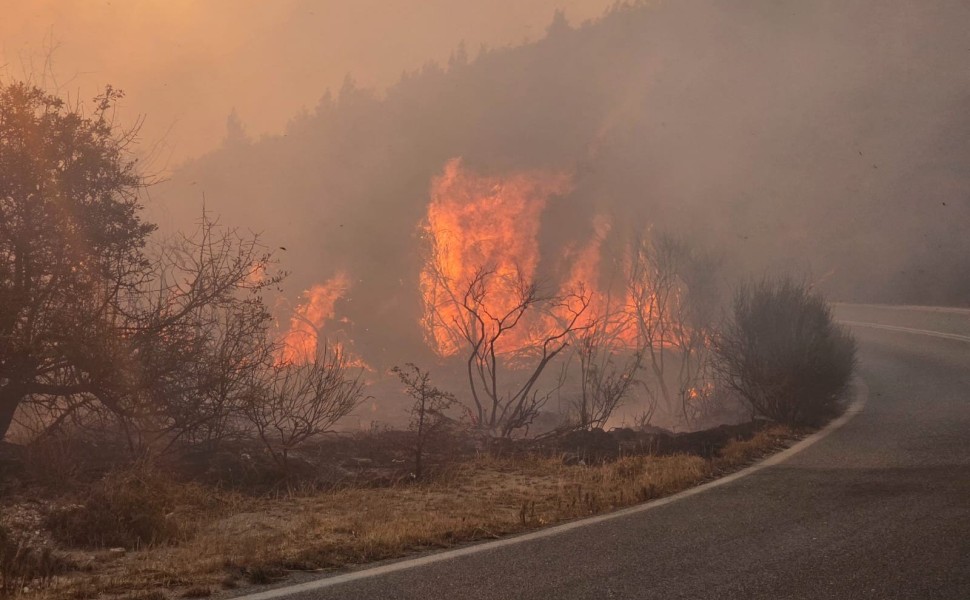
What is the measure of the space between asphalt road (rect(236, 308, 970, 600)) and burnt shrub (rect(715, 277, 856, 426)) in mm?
4125

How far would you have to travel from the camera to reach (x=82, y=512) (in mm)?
7684

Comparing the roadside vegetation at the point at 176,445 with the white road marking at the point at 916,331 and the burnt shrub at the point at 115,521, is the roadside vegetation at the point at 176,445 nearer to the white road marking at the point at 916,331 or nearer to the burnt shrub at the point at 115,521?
the burnt shrub at the point at 115,521

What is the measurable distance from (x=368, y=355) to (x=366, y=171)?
34550 mm

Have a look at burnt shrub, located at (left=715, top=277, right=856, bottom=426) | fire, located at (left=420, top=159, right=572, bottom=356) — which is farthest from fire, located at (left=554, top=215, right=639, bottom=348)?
burnt shrub, located at (left=715, top=277, right=856, bottom=426)

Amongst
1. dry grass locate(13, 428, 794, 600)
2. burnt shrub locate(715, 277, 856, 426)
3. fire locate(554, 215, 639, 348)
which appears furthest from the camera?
fire locate(554, 215, 639, 348)

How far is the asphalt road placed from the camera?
5348 millimetres

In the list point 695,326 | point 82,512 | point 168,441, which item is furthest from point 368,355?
point 82,512

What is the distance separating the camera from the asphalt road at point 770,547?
211 inches

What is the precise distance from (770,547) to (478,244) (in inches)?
1728

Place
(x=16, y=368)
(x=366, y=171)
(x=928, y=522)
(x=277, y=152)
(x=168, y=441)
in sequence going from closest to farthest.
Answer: (x=928, y=522)
(x=16, y=368)
(x=168, y=441)
(x=366, y=171)
(x=277, y=152)

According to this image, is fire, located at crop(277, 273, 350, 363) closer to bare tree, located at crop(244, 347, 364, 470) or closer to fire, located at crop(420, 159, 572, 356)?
fire, located at crop(420, 159, 572, 356)

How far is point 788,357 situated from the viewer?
52.0 ft

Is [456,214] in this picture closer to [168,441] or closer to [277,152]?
[168,441]

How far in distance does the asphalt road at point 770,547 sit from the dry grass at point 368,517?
65 centimetres
